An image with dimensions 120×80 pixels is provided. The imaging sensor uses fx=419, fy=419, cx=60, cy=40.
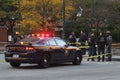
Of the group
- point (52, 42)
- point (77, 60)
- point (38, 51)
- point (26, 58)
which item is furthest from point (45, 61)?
point (77, 60)

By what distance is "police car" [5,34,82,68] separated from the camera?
17.8 metres

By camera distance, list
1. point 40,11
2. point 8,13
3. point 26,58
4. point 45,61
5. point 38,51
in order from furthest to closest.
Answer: point 8,13 → point 40,11 → point 45,61 → point 38,51 → point 26,58

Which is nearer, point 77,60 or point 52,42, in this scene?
point 52,42

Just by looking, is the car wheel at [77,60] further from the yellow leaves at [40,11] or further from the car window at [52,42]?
the yellow leaves at [40,11]

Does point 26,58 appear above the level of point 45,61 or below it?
above

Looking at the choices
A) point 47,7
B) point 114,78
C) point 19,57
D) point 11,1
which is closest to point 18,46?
point 19,57

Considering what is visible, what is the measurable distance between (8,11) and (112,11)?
14.5 meters

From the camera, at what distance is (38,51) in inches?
705

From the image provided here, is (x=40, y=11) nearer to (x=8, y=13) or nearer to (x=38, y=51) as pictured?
(x=8, y=13)

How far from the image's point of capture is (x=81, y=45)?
28.2 metres

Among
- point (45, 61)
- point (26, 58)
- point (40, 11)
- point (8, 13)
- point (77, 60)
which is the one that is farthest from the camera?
point (8, 13)

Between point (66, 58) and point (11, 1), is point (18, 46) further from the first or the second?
point (11, 1)

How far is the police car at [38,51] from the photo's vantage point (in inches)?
701

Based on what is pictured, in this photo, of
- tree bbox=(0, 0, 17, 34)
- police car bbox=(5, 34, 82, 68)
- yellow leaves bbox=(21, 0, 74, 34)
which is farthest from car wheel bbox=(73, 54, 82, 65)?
tree bbox=(0, 0, 17, 34)
